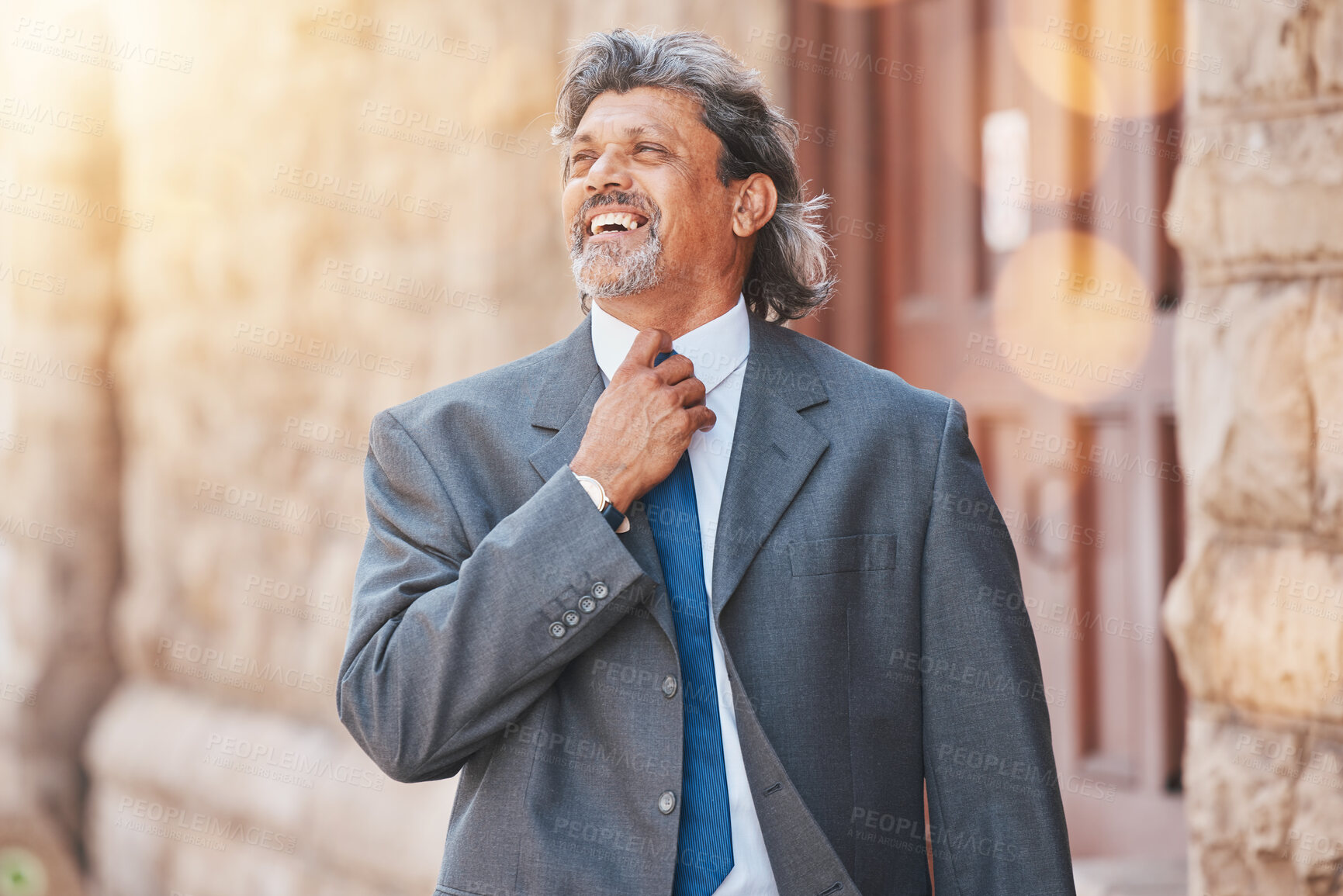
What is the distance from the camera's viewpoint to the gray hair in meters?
Answer: 2.07

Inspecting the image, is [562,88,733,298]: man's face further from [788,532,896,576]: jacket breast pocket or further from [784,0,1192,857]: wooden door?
[784,0,1192,857]: wooden door

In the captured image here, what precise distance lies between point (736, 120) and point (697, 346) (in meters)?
0.35

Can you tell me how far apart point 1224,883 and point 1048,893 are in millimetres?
730

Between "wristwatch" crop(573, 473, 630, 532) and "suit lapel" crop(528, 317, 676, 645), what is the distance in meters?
0.05

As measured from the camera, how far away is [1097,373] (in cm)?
317

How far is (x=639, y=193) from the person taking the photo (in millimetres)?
2000

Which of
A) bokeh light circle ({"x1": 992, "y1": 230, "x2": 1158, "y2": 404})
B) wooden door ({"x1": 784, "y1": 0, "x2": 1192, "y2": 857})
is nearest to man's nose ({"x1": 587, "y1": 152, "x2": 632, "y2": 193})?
wooden door ({"x1": 784, "y1": 0, "x2": 1192, "y2": 857})

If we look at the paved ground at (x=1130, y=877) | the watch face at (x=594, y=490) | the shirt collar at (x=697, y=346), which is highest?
the shirt collar at (x=697, y=346)

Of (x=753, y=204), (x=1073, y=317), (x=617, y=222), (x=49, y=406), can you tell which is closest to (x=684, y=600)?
(x=617, y=222)

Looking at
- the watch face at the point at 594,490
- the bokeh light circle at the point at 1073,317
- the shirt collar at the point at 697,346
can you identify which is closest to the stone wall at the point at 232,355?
the bokeh light circle at the point at 1073,317

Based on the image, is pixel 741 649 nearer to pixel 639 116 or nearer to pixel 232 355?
pixel 639 116

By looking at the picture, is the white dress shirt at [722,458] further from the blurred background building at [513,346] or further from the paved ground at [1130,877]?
the paved ground at [1130,877]

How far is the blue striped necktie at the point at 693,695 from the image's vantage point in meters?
1.76

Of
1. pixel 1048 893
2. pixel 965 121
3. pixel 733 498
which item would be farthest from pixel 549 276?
pixel 1048 893
